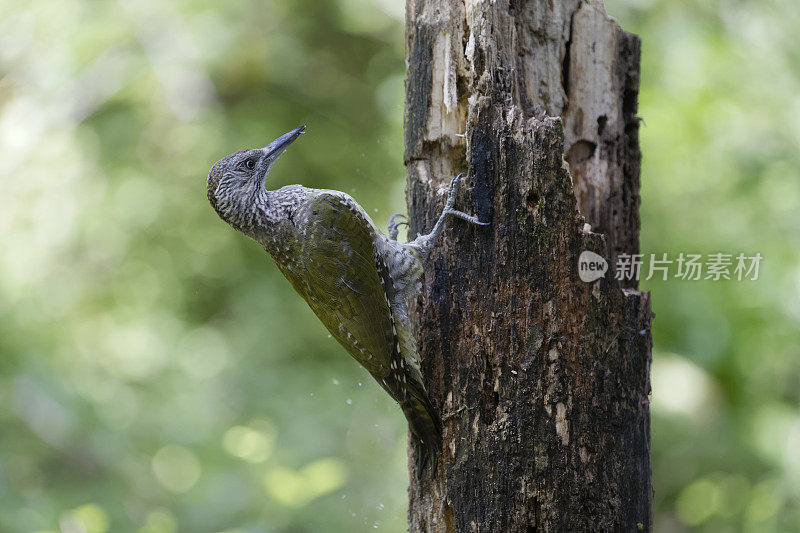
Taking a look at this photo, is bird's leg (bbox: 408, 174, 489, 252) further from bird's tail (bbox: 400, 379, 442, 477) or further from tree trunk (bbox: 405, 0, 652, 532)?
bird's tail (bbox: 400, 379, 442, 477)

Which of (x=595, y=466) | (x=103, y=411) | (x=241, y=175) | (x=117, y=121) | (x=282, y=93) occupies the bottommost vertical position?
(x=595, y=466)

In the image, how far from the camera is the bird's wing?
2586mm

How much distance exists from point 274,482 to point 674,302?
8.42 feet

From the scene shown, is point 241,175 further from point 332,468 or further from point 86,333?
point 86,333

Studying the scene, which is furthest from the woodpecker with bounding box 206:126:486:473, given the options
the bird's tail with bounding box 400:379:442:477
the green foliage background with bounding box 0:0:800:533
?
the green foliage background with bounding box 0:0:800:533

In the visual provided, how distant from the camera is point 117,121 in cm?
495

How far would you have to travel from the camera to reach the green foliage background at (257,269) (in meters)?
3.90

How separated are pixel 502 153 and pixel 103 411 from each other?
3.39m

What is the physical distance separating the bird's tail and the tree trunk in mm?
36

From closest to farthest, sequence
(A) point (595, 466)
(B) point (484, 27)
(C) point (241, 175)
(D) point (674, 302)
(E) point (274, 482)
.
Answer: (A) point (595, 466), (B) point (484, 27), (C) point (241, 175), (E) point (274, 482), (D) point (674, 302)

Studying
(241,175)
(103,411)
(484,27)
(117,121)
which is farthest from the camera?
(117,121)

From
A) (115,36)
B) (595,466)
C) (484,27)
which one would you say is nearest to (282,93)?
Result: (115,36)

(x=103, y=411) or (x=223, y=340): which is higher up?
(x=223, y=340)

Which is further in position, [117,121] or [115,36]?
[117,121]
